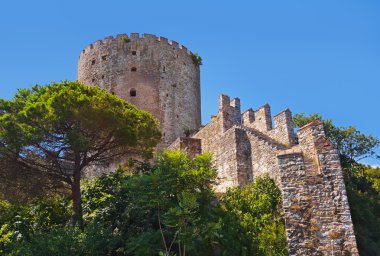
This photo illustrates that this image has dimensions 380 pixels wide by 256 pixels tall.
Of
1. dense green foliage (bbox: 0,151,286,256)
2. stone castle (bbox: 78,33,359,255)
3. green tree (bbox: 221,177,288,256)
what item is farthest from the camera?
green tree (bbox: 221,177,288,256)

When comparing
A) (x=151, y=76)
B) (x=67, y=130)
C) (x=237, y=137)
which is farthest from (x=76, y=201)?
(x=151, y=76)

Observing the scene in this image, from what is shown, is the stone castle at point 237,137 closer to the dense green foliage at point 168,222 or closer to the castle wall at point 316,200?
the castle wall at point 316,200

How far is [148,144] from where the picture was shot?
50.0 feet

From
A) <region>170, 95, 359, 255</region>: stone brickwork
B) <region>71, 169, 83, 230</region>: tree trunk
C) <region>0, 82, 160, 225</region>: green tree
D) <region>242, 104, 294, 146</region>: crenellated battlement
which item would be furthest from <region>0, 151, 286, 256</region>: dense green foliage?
<region>242, 104, 294, 146</region>: crenellated battlement

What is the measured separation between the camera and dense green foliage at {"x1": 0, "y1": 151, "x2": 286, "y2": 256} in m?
10.3

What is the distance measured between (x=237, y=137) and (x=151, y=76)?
511 inches

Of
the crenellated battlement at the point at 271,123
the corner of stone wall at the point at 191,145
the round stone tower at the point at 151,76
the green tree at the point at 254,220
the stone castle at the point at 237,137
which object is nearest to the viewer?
the stone castle at the point at 237,137

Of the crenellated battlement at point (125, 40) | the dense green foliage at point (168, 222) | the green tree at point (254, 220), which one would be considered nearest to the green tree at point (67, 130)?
the dense green foliage at point (168, 222)

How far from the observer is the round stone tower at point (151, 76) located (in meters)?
26.5

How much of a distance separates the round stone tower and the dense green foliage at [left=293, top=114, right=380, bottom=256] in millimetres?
7878

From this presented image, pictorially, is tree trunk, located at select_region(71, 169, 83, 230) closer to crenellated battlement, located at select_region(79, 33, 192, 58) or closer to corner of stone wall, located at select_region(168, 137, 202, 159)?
corner of stone wall, located at select_region(168, 137, 202, 159)

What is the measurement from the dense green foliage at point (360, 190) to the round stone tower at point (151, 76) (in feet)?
A: 25.8

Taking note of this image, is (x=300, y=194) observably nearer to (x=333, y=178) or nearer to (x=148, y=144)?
(x=333, y=178)

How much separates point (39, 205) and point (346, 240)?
10.6 meters
